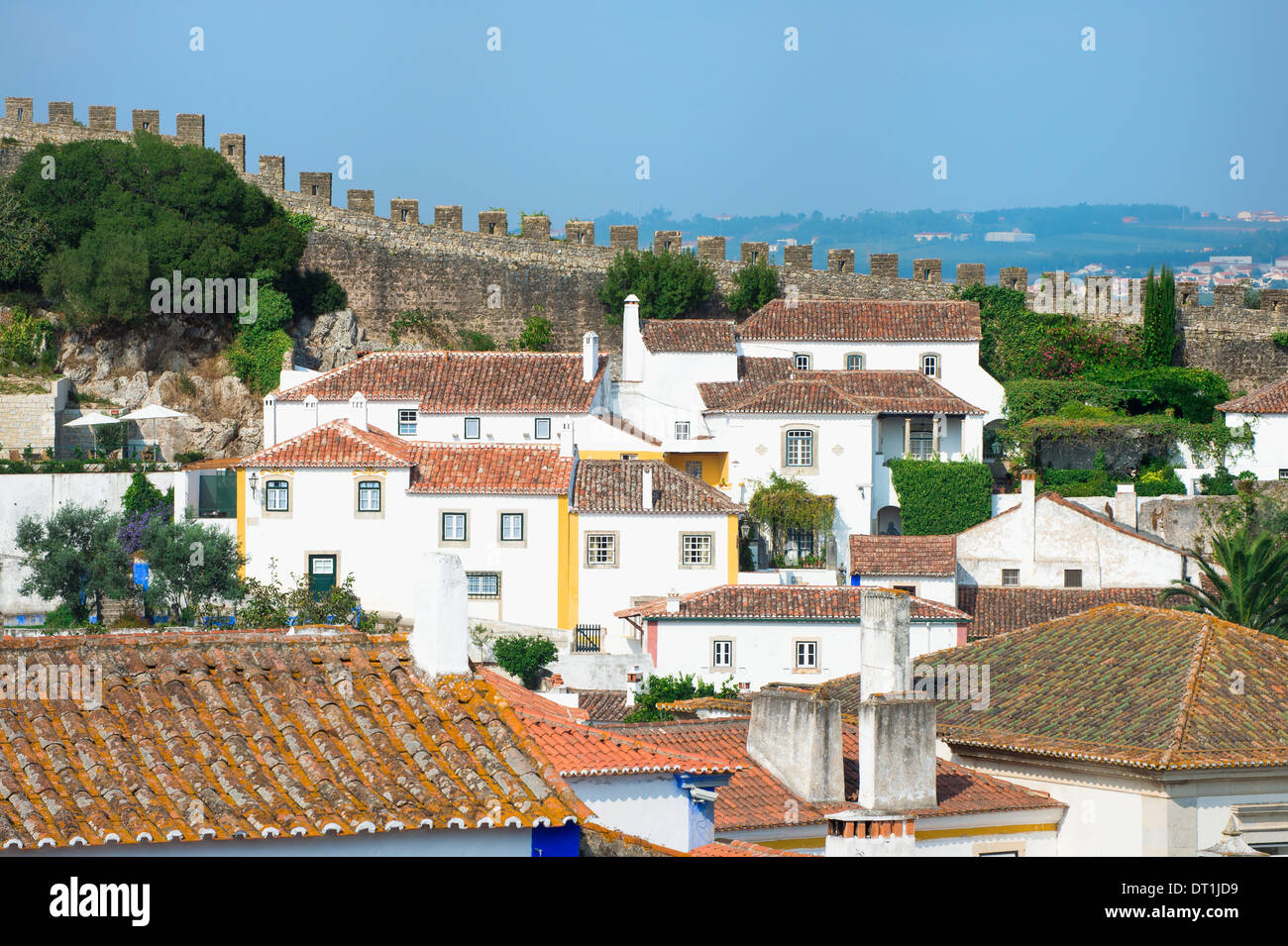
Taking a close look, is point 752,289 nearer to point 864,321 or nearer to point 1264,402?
point 864,321

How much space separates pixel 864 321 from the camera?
54.0 m

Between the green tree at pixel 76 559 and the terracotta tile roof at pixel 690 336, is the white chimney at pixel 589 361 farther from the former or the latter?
the green tree at pixel 76 559

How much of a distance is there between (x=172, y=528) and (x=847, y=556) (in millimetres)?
A: 15428

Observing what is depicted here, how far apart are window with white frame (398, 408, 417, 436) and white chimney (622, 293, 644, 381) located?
665cm

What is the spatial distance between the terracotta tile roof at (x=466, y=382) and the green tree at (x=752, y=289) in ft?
29.4

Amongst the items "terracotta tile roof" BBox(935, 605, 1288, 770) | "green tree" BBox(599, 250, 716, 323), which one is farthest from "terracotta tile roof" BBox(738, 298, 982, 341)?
"terracotta tile roof" BBox(935, 605, 1288, 770)

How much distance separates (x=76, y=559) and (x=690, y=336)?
→ 17627mm

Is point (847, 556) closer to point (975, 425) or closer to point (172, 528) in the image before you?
point (975, 425)

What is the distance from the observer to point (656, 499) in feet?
140

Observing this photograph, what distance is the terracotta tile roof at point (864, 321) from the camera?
2106 inches

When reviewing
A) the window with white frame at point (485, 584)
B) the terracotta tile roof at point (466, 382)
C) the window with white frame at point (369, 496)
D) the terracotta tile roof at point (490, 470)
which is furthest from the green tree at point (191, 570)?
the terracotta tile roof at point (466, 382)

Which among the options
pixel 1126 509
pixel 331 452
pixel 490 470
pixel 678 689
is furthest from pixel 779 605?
pixel 1126 509

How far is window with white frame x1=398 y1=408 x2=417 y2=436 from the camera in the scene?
156 feet
